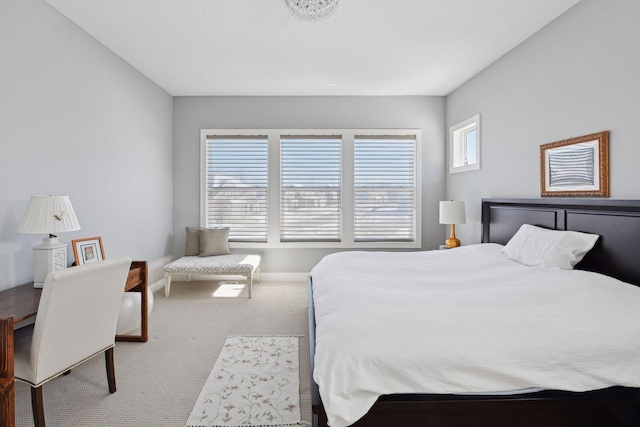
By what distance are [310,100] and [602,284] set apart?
394 centimetres

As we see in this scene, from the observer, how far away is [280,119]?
4766mm

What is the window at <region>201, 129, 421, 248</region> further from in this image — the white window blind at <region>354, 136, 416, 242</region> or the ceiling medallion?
the ceiling medallion

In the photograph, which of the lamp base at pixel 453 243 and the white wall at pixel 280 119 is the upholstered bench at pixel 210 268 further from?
the lamp base at pixel 453 243

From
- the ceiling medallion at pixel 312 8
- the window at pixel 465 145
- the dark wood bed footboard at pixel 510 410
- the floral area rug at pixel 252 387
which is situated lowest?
the floral area rug at pixel 252 387

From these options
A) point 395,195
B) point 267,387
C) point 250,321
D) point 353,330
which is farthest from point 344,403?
point 395,195

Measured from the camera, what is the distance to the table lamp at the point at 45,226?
2.14 m

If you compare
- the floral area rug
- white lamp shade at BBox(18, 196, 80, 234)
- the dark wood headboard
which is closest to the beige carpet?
the floral area rug

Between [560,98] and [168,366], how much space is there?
12.3 feet

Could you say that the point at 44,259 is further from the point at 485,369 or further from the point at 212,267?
the point at 485,369

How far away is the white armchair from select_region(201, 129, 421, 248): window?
2819mm

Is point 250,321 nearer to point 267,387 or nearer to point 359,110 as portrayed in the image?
point 267,387

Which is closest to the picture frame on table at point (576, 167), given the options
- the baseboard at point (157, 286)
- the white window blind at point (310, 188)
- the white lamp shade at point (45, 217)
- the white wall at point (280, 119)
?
the white wall at point (280, 119)

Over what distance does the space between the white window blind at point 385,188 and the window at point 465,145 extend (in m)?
0.54

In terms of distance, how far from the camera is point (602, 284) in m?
1.86
